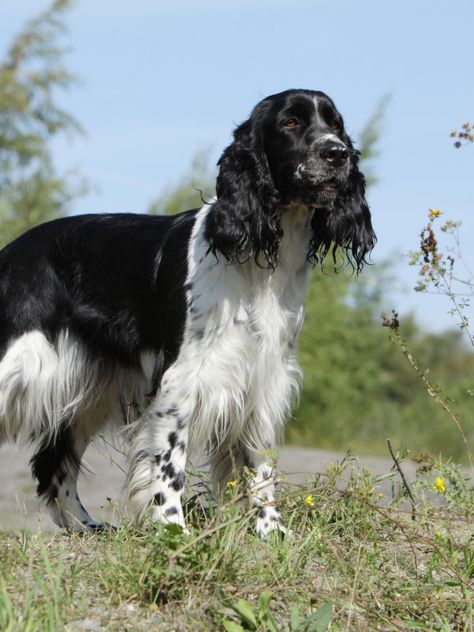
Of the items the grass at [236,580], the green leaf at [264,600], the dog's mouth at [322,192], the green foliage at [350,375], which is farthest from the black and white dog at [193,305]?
the green foliage at [350,375]

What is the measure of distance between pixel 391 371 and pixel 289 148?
34.1 meters

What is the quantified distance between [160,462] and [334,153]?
162 centimetres

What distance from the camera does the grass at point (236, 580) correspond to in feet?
11.3

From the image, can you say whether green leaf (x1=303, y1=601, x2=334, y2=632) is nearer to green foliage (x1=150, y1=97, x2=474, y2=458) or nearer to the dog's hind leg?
the dog's hind leg

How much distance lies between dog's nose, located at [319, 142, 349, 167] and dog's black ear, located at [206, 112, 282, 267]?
1.07ft

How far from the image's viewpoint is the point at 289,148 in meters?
4.76

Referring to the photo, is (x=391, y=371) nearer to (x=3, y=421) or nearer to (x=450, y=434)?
(x=450, y=434)

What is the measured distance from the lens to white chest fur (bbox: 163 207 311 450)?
15.9 ft

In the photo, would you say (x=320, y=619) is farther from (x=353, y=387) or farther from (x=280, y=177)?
(x=353, y=387)

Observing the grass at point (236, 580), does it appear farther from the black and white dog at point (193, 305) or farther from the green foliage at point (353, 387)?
the green foliage at point (353, 387)

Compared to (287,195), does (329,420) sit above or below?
below

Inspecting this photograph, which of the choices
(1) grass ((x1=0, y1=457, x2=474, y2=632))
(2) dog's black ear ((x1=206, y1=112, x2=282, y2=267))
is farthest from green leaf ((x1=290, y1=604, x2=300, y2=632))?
(2) dog's black ear ((x1=206, y1=112, x2=282, y2=267))

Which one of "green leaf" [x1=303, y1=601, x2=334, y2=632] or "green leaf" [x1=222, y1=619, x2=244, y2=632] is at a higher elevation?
"green leaf" [x1=303, y1=601, x2=334, y2=632]

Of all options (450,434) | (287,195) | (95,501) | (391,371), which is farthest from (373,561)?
(391,371)
